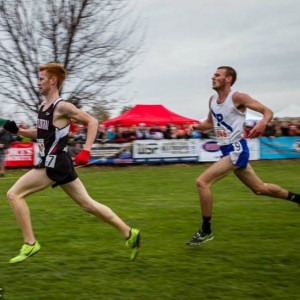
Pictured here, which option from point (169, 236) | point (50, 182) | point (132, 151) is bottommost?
point (132, 151)

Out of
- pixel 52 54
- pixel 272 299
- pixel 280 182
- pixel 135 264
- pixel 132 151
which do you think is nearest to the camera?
pixel 272 299

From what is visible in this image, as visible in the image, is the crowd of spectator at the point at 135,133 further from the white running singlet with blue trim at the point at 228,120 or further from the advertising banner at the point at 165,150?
the white running singlet with blue trim at the point at 228,120

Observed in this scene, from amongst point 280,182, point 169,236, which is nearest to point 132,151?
point 280,182

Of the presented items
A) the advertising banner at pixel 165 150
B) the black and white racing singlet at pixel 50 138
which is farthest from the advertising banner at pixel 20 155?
the black and white racing singlet at pixel 50 138

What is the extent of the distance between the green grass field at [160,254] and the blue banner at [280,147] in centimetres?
1316

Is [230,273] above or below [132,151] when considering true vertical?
above

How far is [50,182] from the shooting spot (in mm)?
5348

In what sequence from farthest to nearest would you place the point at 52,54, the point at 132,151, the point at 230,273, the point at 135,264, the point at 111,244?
the point at 52,54
the point at 132,151
the point at 111,244
the point at 135,264
the point at 230,273

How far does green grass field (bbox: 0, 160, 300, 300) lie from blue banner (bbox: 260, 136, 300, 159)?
1316 centimetres

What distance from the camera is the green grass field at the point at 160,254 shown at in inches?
180

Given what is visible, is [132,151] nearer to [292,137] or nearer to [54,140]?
[292,137]

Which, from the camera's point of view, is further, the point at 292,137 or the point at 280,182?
the point at 292,137

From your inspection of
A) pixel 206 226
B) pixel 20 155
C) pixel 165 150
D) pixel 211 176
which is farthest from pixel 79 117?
pixel 165 150

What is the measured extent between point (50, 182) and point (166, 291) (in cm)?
159
